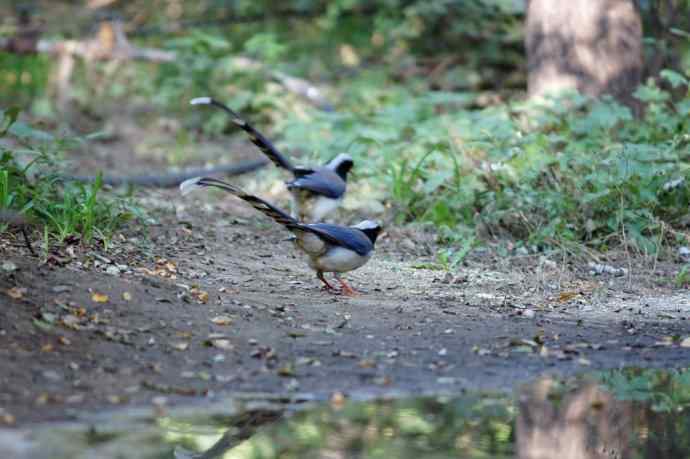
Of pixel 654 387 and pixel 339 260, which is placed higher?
pixel 339 260

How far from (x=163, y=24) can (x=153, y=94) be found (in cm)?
143

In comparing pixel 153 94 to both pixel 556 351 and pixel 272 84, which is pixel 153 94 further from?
pixel 556 351

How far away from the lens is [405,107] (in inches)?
456

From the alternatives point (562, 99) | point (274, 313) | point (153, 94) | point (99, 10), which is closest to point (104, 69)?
point (153, 94)

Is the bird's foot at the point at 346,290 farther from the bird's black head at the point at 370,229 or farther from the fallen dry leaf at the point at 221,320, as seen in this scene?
the fallen dry leaf at the point at 221,320

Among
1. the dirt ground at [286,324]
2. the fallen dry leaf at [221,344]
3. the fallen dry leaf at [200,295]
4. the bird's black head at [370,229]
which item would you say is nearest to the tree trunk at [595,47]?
the dirt ground at [286,324]

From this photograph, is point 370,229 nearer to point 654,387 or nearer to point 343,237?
point 343,237

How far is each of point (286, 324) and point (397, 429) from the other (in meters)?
1.72

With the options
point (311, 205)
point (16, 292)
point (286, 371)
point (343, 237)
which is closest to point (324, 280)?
point (343, 237)

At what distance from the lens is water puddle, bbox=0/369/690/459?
3928mm

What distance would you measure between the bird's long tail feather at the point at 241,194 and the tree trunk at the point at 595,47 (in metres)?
4.45

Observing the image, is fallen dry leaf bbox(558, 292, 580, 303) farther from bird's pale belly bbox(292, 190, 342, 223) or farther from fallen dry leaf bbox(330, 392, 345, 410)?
fallen dry leaf bbox(330, 392, 345, 410)

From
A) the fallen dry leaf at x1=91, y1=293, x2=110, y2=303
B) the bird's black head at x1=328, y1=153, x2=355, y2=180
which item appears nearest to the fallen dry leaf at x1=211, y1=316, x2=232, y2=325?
the fallen dry leaf at x1=91, y1=293, x2=110, y2=303

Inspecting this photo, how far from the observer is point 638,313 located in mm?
6531
